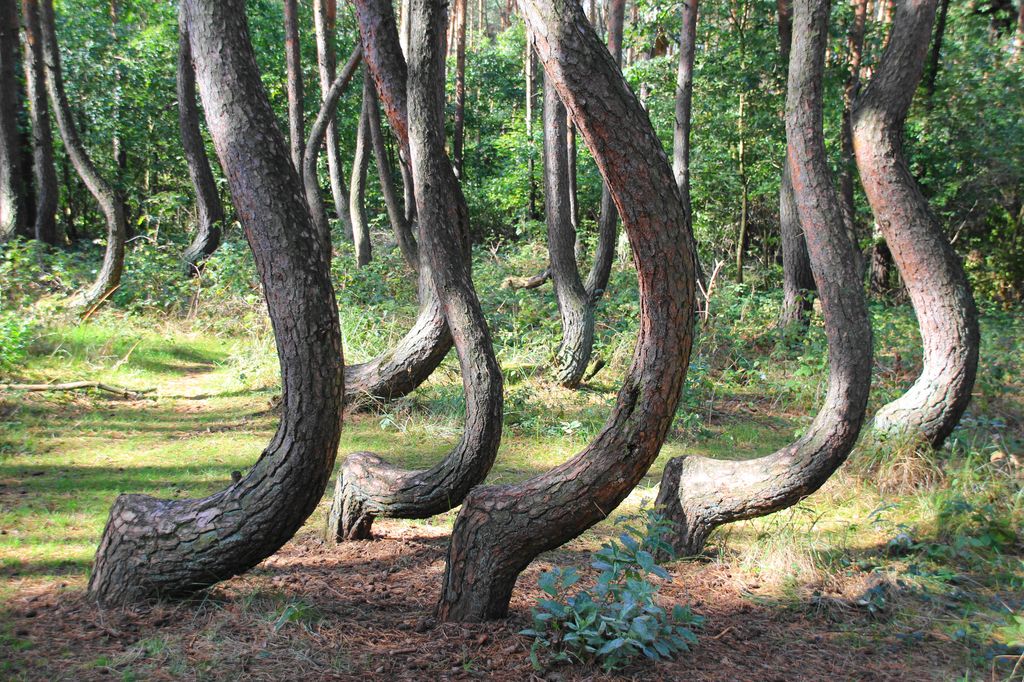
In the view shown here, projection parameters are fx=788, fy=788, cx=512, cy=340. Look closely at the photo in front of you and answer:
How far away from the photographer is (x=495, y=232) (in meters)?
23.2

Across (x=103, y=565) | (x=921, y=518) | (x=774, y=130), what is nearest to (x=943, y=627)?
(x=921, y=518)

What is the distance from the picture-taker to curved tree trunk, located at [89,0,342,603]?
142 inches

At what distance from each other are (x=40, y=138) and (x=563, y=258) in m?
9.32

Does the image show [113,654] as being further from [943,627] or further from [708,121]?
[708,121]

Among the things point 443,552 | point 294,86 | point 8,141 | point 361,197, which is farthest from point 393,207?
point 443,552

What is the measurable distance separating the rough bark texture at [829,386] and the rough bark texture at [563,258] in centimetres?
402

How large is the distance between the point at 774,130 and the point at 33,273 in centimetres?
1194

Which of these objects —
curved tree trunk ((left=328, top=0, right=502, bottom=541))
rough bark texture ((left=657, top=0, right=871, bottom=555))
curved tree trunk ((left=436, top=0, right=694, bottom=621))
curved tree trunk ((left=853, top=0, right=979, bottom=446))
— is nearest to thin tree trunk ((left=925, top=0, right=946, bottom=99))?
curved tree trunk ((left=853, top=0, right=979, bottom=446))

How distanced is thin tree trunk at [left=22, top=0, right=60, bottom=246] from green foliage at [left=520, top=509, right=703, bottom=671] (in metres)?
12.7

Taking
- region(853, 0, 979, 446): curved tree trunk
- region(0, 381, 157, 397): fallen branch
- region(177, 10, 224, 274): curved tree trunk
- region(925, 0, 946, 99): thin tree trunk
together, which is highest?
region(925, 0, 946, 99): thin tree trunk

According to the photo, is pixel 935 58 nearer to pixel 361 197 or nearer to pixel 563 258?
pixel 563 258

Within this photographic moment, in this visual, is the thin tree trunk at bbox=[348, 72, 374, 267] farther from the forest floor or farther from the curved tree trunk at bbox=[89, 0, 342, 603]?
the curved tree trunk at bbox=[89, 0, 342, 603]

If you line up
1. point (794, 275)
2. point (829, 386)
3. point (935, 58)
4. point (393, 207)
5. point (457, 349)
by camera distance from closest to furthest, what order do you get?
point (457, 349)
point (829, 386)
point (794, 275)
point (393, 207)
point (935, 58)

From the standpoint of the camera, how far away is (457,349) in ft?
15.9
